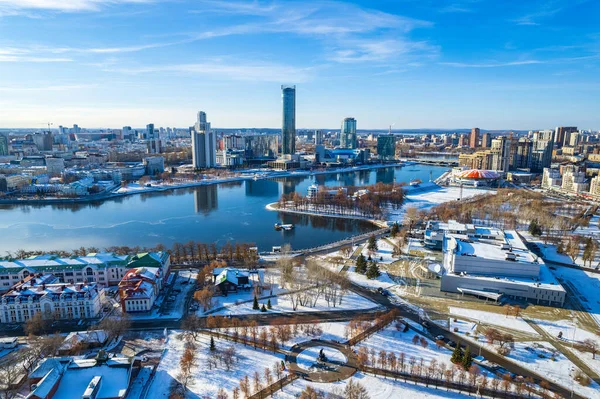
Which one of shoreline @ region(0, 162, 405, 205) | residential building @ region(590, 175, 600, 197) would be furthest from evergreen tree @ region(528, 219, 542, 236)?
shoreline @ region(0, 162, 405, 205)

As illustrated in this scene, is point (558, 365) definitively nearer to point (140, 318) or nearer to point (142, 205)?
point (140, 318)

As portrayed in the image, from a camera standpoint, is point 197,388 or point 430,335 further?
point 430,335

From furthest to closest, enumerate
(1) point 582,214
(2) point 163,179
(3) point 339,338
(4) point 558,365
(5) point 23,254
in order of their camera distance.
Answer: (2) point 163,179 < (1) point 582,214 < (5) point 23,254 < (3) point 339,338 < (4) point 558,365

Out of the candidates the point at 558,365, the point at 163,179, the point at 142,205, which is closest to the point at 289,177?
the point at 163,179

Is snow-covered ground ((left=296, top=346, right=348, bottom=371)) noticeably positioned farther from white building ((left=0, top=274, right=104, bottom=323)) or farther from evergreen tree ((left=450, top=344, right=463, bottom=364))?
white building ((left=0, top=274, right=104, bottom=323))

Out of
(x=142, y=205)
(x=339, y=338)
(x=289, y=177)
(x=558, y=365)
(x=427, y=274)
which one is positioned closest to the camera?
(x=558, y=365)
